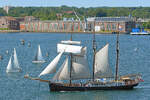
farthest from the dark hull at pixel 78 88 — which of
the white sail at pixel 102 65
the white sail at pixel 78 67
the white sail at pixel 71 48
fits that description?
the white sail at pixel 71 48

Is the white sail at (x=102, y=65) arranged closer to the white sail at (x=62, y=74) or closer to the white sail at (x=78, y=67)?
the white sail at (x=78, y=67)

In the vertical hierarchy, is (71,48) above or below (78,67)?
above

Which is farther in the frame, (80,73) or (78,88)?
(80,73)

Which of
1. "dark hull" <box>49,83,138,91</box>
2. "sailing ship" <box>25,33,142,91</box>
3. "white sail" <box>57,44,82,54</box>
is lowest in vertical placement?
"dark hull" <box>49,83,138,91</box>

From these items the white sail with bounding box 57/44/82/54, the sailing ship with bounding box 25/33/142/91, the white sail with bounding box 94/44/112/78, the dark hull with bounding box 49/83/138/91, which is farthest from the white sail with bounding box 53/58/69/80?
the white sail with bounding box 94/44/112/78

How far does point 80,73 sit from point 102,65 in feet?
8.09

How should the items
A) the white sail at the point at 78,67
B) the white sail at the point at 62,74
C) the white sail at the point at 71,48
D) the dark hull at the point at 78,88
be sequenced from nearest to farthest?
the dark hull at the point at 78,88
the white sail at the point at 62,74
the white sail at the point at 71,48
the white sail at the point at 78,67

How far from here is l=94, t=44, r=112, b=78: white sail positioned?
5444cm

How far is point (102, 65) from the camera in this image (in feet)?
179

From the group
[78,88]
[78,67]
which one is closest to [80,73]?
[78,67]

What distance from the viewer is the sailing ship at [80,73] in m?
52.4

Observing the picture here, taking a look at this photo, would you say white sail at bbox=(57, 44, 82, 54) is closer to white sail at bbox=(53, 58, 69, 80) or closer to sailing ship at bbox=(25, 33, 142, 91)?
sailing ship at bbox=(25, 33, 142, 91)

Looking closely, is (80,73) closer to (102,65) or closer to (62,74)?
(62,74)

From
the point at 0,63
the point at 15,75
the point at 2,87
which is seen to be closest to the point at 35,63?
the point at 0,63
